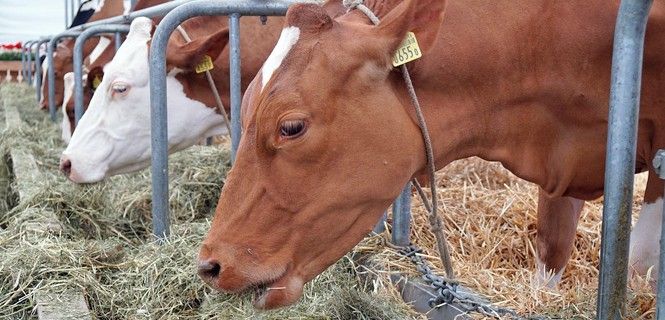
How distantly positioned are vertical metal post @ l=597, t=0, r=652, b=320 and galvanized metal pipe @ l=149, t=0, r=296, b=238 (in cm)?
166

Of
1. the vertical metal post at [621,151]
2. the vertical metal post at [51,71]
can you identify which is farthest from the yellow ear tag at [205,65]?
the vertical metal post at [51,71]

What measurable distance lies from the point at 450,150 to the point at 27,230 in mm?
2173

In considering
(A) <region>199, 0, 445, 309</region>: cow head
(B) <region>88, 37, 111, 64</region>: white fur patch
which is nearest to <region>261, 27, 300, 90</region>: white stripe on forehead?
(A) <region>199, 0, 445, 309</region>: cow head

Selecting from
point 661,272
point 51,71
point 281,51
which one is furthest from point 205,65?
point 51,71

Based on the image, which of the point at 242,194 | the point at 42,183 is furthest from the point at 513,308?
the point at 42,183

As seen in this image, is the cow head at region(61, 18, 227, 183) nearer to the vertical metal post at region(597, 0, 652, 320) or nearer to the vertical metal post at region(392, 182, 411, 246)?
the vertical metal post at region(392, 182, 411, 246)

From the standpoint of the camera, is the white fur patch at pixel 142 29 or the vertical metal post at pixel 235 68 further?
the white fur patch at pixel 142 29

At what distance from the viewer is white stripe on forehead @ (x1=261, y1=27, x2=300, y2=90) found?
7.16ft

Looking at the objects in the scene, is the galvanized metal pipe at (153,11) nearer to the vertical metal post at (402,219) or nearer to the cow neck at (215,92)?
the cow neck at (215,92)

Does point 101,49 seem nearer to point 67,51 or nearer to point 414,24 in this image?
point 67,51

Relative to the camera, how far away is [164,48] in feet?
10.6

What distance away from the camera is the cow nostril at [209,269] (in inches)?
83.2

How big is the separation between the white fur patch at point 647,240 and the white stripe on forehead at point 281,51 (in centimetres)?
157

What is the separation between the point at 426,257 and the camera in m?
3.42
